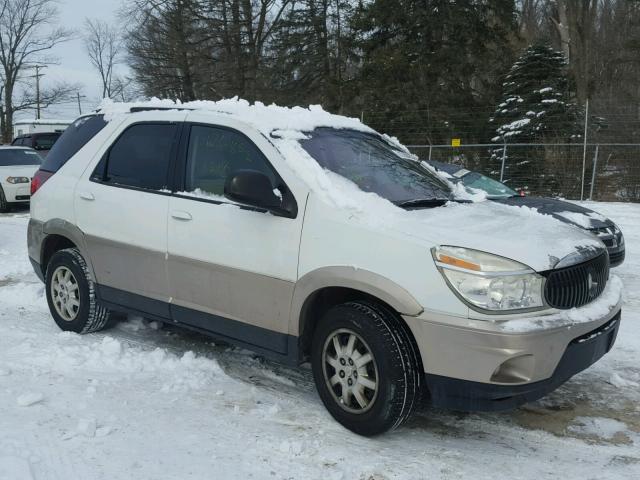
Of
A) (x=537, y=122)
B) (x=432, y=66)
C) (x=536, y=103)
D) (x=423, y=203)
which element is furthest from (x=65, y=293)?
(x=432, y=66)

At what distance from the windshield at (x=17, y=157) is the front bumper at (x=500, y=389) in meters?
14.8

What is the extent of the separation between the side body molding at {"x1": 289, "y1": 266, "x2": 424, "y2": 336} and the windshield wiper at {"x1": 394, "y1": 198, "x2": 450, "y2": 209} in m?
0.61

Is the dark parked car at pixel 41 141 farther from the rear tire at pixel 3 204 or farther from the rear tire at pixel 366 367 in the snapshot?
the rear tire at pixel 366 367

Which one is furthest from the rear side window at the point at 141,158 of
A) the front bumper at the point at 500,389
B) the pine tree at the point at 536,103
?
the pine tree at the point at 536,103

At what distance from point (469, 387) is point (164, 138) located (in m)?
2.83

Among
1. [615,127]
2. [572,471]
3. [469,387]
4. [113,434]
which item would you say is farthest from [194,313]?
[615,127]

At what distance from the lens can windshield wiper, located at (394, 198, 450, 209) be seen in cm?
365

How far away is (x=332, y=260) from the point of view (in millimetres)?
3361

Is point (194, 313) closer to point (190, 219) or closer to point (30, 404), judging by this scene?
point (190, 219)

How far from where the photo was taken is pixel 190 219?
160 inches

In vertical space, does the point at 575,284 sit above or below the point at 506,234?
below

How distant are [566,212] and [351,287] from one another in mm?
5239

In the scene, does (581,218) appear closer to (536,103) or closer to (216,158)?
(216,158)

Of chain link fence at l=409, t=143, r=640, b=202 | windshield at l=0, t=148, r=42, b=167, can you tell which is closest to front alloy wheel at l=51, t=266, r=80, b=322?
windshield at l=0, t=148, r=42, b=167
